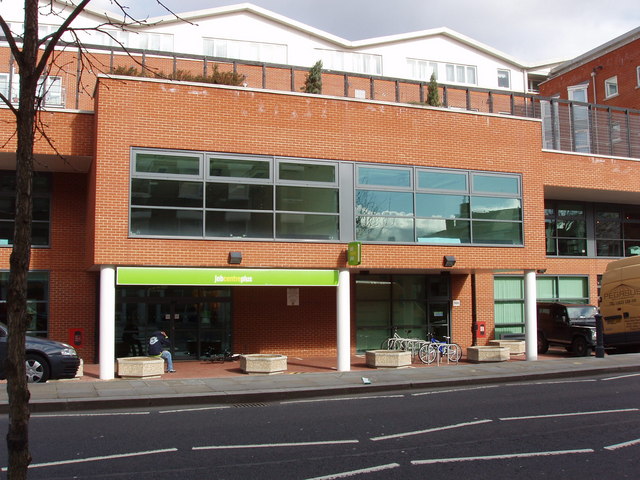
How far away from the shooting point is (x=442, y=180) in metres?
18.2

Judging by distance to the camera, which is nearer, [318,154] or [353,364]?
[318,154]

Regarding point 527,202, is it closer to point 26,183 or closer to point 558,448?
point 558,448

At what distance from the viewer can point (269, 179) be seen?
16562 millimetres

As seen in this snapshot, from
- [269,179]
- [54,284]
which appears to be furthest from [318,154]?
[54,284]

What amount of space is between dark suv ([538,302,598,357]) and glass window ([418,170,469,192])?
5.86 m

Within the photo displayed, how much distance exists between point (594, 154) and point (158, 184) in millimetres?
15010

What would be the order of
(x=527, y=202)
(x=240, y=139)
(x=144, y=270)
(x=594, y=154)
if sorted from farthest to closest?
(x=594, y=154) < (x=527, y=202) < (x=240, y=139) < (x=144, y=270)

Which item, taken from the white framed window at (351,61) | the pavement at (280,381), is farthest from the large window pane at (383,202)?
the white framed window at (351,61)

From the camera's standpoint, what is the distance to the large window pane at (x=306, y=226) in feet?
54.7

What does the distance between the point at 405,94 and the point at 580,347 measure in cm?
939

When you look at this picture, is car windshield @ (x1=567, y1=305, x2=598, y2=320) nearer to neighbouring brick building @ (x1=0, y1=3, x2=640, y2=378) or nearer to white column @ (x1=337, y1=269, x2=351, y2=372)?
neighbouring brick building @ (x1=0, y1=3, x2=640, y2=378)

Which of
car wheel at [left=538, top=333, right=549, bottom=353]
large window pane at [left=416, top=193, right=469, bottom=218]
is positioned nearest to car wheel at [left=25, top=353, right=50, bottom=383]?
large window pane at [left=416, top=193, right=469, bottom=218]

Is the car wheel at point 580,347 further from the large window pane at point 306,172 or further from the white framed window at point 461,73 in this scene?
the white framed window at point 461,73

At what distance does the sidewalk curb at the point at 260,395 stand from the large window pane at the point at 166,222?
15.2 feet
